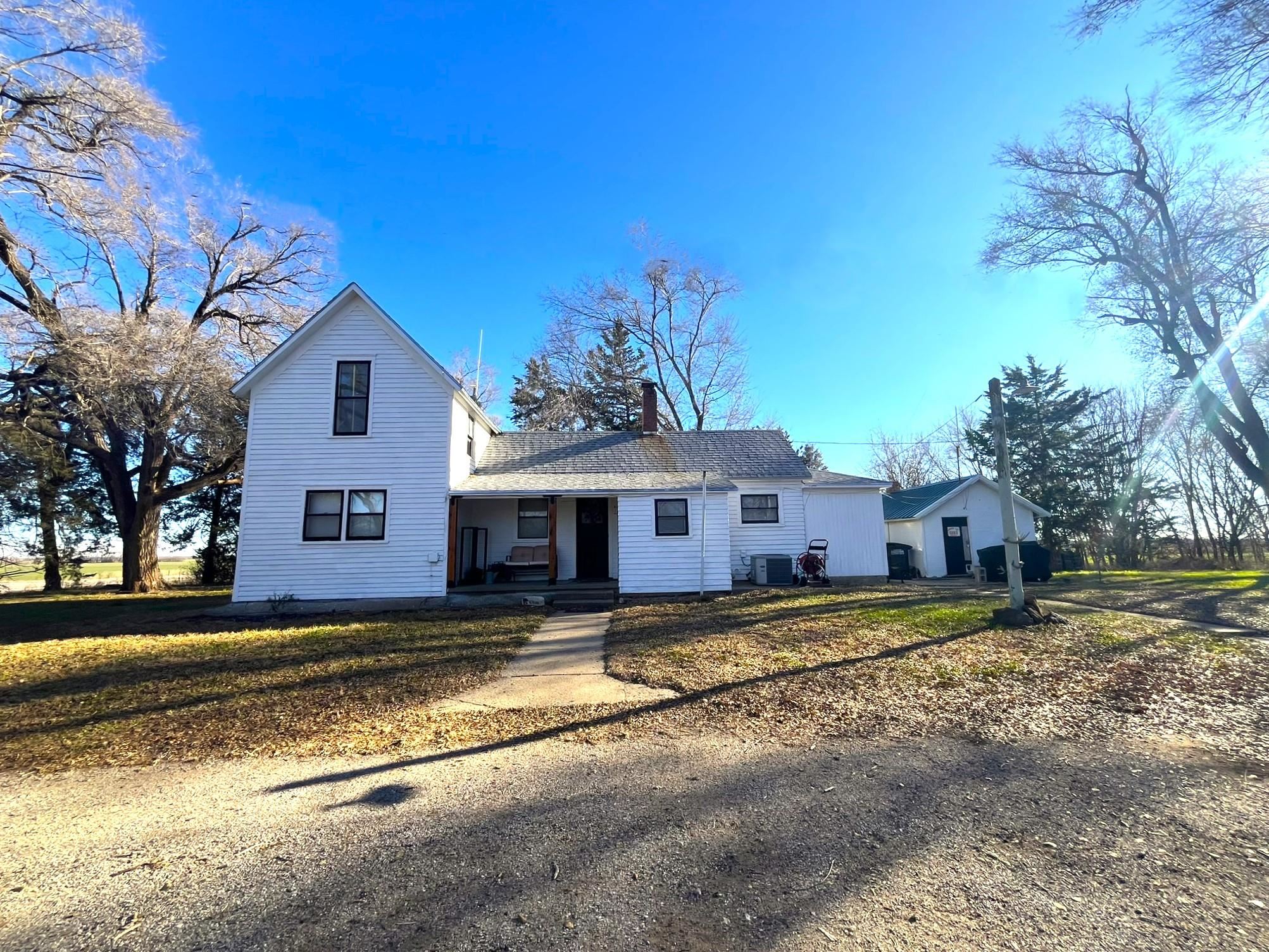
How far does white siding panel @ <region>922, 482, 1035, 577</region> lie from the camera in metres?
21.5

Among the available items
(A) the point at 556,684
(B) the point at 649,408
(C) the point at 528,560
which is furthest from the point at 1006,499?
(B) the point at 649,408

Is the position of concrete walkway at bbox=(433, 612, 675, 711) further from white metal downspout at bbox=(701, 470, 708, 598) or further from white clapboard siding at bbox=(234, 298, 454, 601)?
white clapboard siding at bbox=(234, 298, 454, 601)

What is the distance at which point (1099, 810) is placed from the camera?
3492mm

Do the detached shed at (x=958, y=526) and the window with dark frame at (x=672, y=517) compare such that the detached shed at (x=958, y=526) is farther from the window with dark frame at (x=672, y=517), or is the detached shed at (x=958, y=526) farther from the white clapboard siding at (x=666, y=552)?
the window with dark frame at (x=672, y=517)

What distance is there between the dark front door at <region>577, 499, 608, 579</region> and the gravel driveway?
11826 mm

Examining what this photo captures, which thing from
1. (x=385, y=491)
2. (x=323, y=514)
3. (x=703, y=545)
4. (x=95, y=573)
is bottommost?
(x=95, y=573)

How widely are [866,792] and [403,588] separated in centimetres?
1216

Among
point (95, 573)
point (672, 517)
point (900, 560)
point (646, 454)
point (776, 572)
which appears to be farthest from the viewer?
point (95, 573)

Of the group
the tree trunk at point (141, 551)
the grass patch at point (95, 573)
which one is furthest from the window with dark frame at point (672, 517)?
the grass patch at point (95, 573)

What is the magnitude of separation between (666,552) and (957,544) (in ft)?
46.2

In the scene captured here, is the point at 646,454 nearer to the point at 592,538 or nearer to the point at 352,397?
the point at 592,538

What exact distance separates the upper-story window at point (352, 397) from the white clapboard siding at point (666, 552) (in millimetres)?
6878

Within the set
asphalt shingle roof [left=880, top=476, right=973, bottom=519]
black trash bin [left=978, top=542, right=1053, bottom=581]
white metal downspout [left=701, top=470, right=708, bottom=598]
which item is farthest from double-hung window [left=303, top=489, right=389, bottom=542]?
black trash bin [left=978, top=542, right=1053, bottom=581]

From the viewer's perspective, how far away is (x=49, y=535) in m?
20.8
